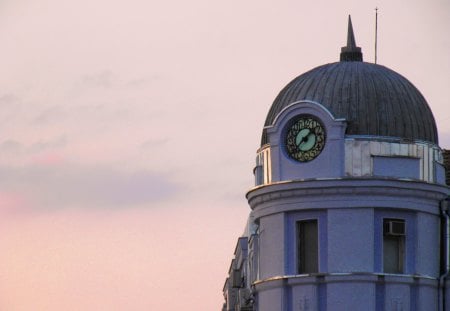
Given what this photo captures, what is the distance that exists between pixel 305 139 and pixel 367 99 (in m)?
2.82

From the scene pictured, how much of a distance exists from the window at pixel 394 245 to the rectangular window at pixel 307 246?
263 centimetres

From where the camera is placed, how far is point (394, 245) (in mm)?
96125

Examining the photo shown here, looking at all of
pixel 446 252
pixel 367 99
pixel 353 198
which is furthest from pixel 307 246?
pixel 367 99

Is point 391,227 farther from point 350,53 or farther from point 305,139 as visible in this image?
point 350,53

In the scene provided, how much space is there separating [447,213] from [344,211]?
4.36 metres

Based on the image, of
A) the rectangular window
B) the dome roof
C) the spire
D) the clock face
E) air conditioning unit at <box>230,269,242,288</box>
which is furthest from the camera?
air conditioning unit at <box>230,269,242,288</box>

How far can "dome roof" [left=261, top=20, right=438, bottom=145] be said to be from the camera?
9562cm

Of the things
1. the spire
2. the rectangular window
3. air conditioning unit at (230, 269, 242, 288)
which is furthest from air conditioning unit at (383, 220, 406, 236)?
air conditioning unit at (230, 269, 242, 288)

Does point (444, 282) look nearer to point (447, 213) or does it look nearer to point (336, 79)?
point (447, 213)

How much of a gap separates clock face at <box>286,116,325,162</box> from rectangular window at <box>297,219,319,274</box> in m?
2.55

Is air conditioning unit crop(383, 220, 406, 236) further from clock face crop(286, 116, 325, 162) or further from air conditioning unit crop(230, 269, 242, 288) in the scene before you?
air conditioning unit crop(230, 269, 242, 288)

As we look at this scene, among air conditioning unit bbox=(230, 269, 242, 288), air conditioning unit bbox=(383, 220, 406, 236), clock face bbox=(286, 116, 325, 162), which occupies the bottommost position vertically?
air conditioning unit bbox=(383, 220, 406, 236)

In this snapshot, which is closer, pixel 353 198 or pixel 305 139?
pixel 353 198

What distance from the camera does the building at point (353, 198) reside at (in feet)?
312
